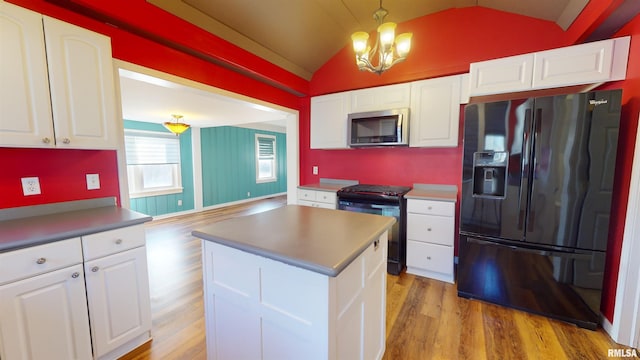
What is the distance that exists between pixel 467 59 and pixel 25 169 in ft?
12.8

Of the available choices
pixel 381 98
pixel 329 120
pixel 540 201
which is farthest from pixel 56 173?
pixel 540 201

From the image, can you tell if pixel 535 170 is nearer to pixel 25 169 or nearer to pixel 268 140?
pixel 25 169

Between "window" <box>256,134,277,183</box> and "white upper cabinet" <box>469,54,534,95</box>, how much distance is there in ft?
19.7

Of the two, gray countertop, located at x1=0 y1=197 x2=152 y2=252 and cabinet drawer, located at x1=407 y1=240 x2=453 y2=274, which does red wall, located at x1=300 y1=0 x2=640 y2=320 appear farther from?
gray countertop, located at x1=0 y1=197 x2=152 y2=252

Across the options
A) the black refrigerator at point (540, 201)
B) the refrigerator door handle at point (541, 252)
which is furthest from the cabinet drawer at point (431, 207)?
the refrigerator door handle at point (541, 252)

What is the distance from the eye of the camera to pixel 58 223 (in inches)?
56.0

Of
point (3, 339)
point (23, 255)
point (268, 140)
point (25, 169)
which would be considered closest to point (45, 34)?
point (25, 169)

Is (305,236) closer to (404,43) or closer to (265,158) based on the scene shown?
(404,43)

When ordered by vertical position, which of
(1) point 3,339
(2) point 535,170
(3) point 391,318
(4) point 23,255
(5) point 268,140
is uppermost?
(5) point 268,140

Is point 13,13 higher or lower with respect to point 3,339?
higher

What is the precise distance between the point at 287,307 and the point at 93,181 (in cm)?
178

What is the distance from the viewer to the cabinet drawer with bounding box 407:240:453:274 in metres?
2.51

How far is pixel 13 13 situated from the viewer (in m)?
1.28

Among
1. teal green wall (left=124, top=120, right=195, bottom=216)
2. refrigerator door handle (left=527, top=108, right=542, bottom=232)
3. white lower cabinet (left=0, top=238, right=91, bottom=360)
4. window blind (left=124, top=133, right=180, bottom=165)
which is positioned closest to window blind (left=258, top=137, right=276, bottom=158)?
teal green wall (left=124, top=120, right=195, bottom=216)
